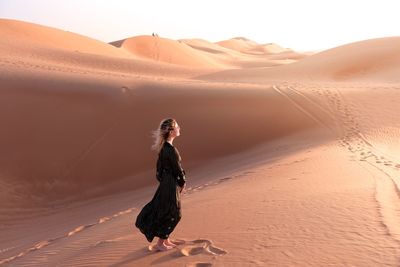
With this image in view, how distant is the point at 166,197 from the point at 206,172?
638cm

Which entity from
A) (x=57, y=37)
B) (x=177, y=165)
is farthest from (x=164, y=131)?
(x=57, y=37)

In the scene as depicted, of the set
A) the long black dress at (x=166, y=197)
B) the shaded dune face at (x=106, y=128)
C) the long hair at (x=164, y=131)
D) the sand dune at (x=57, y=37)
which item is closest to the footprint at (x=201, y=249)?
the long black dress at (x=166, y=197)

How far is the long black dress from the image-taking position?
4.77 m

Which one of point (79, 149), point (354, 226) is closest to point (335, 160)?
point (354, 226)

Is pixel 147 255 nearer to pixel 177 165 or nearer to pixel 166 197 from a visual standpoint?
pixel 166 197

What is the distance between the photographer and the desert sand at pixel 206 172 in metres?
4.80

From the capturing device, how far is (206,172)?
11.1 meters

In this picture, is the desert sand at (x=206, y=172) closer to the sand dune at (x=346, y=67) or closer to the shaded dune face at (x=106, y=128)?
the shaded dune face at (x=106, y=128)

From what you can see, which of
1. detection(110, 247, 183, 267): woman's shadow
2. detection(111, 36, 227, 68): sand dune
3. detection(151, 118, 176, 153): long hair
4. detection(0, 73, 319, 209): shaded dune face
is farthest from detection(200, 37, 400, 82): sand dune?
detection(110, 247, 183, 267): woman's shadow

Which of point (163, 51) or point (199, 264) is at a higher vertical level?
point (163, 51)

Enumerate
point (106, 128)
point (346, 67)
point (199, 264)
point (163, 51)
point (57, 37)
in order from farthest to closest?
1. point (163, 51)
2. point (57, 37)
3. point (346, 67)
4. point (106, 128)
5. point (199, 264)

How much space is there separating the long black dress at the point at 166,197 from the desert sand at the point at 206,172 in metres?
0.27

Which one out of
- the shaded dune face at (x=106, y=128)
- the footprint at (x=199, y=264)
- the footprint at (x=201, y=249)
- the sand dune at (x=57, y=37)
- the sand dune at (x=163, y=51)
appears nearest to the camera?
the footprint at (x=199, y=264)

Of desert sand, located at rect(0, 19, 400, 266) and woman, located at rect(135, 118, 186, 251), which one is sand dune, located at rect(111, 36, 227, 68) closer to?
desert sand, located at rect(0, 19, 400, 266)
